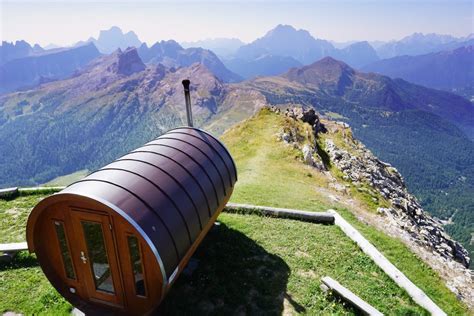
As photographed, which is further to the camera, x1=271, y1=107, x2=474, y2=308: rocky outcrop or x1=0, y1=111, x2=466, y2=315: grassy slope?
x1=271, y1=107, x2=474, y2=308: rocky outcrop

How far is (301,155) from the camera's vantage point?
1542 inches

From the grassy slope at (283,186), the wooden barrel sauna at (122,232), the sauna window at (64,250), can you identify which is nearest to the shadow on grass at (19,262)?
the wooden barrel sauna at (122,232)

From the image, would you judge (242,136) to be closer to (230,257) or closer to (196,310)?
(230,257)

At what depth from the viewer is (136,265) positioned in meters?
11.8

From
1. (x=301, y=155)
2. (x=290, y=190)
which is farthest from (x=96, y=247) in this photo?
(x=301, y=155)

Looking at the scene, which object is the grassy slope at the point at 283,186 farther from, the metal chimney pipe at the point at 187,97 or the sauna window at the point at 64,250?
the sauna window at the point at 64,250

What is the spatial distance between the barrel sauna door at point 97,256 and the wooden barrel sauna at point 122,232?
37mm

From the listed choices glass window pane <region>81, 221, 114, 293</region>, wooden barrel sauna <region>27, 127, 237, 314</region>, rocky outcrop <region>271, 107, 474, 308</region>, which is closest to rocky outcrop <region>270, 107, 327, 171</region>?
rocky outcrop <region>271, 107, 474, 308</region>

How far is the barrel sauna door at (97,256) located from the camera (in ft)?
38.7

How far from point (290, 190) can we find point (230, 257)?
13.0 m

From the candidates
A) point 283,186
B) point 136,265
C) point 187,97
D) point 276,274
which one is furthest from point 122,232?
point 283,186

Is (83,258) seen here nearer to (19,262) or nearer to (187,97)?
(19,262)

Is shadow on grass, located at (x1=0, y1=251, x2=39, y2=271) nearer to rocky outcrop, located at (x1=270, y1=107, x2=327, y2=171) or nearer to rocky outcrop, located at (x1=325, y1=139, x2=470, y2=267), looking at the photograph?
rocky outcrop, located at (x1=325, y1=139, x2=470, y2=267)

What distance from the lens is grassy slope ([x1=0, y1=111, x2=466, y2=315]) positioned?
1418 cm
